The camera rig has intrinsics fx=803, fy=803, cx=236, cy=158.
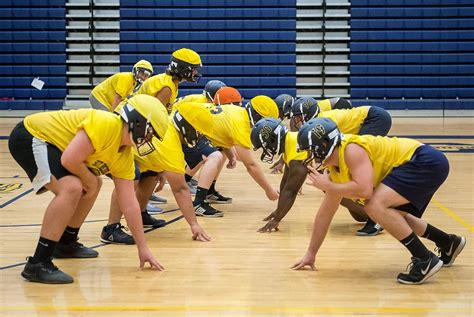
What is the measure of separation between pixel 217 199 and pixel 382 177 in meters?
3.42

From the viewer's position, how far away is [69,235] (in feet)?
18.4

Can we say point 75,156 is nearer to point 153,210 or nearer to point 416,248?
point 416,248

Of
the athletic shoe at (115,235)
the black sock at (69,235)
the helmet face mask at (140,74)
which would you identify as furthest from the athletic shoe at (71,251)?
the helmet face mask at (140,74)

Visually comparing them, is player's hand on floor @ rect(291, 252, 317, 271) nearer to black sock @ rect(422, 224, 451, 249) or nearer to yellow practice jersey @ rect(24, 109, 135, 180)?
black sock @ rect(422, 224, 451, 249)

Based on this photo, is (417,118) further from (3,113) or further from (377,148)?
(377,148)

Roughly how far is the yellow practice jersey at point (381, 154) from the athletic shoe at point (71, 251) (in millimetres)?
1853

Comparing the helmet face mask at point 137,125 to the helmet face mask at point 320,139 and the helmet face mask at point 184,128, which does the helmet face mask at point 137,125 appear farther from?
the helmet face mask at point 184,128

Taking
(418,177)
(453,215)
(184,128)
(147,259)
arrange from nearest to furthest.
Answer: (418,177)
(147,259)
(184,128)
(453,215)

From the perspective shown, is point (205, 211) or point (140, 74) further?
point (140, 74)

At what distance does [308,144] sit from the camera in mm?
4816

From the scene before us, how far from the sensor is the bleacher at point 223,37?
57.8 ft

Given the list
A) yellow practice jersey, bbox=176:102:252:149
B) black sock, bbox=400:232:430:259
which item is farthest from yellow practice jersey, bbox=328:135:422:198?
yellow practice jersey, bbox=176:102:252:149

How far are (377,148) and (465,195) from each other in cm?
375

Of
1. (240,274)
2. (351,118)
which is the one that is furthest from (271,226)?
(351,118)
